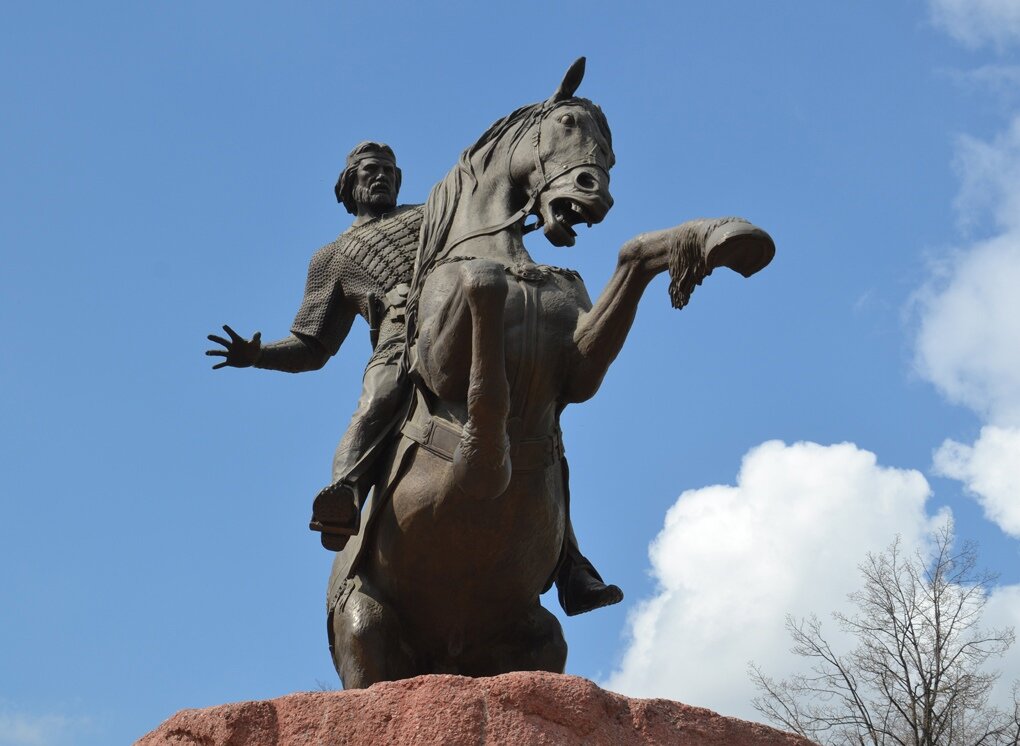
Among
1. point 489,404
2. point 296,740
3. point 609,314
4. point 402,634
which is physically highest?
point 609,314

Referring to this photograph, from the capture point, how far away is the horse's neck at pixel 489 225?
7133 mm

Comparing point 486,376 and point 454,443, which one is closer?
point 486,376

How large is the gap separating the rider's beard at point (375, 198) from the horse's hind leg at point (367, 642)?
2.40m

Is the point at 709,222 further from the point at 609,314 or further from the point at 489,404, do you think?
the point at 489,404

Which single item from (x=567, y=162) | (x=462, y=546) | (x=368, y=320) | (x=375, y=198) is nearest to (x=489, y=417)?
(x=462, y=546)

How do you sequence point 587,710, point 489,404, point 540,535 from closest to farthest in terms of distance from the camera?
1. point 587,710
2. point 489,404
3. point 540,535

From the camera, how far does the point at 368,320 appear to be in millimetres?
8148

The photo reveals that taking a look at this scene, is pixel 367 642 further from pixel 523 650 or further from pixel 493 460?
pixel 493 460

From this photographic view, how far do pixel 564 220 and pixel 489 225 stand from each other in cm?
43

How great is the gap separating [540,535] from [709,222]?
165cm

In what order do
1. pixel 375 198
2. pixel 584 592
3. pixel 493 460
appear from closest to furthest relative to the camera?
pixel 493 460, pixel 584 592, pixel 375 198

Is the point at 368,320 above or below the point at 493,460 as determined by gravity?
above

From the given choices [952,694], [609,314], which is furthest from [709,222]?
[952,694]

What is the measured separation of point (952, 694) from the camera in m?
17.1
